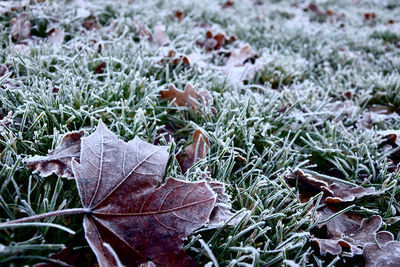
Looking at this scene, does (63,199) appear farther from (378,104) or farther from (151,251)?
(378,104)

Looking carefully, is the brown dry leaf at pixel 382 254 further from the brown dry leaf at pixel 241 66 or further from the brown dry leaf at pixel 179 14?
the brown dry leaf at pixel 179 14

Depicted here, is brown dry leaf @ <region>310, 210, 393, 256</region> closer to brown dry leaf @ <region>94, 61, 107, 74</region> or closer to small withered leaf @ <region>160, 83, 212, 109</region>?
small withered leaf @ <region>160, 83, 212, 109</region>

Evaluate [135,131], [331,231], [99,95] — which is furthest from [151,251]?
[99,95]

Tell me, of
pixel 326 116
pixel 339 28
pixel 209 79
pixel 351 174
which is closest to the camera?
pixel 351 174

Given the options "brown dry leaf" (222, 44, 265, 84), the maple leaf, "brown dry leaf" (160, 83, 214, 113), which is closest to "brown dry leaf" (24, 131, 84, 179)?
the maple leaf

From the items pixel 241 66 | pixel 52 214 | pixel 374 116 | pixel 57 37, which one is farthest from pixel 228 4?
pixel 52 214

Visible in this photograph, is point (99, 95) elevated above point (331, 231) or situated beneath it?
elevated above

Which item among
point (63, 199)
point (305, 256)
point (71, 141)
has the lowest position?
point (305, 256)

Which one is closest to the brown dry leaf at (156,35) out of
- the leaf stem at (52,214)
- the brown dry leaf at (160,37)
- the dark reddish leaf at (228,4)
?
the brown dry leaf at (160,37)
